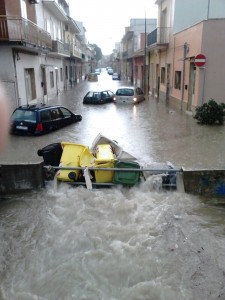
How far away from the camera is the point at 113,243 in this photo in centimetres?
562

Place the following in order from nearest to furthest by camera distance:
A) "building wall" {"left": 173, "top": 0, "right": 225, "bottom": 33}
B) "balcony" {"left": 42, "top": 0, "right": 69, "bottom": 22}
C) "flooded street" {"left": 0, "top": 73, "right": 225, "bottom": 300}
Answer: "flooded street" {"left": 0, "top": 73, "right": 225, "bottom": 300}, "building wall" {"left": 173, "top": 0, "right": 225, "bottom": 33}, "balcony" {"left": 42, "top": 0, "right": 69, "bottom": 22}

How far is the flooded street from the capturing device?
463cm

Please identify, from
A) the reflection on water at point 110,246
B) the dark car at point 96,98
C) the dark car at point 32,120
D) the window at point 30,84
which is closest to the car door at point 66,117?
the dark car at point 32,120

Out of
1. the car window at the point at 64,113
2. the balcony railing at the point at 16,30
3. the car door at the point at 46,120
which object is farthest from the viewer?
the car window at the point at 64,113

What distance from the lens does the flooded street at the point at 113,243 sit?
182 inches

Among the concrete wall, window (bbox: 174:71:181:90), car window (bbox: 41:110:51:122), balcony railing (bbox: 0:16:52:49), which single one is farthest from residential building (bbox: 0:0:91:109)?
window (bbox: 174:71:181:90)

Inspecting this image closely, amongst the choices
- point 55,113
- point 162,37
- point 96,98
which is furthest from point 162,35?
point 55,113

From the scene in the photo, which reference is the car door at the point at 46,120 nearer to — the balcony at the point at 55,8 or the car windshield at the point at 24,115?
the car windshield at the point at 24,115

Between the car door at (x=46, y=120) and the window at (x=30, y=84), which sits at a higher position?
the window at (x=30, y=84)

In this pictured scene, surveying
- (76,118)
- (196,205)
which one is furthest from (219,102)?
(196,205)

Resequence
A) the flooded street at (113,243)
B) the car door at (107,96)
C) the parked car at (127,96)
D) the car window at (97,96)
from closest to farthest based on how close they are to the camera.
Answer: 1. the flooded street at (113,243)
2. the parked car at (127,96)
3. the car window at (97,96)
4. the car door at (107,96)

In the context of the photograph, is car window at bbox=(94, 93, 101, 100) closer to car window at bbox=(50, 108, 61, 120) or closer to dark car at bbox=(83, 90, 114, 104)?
dark car at bbox=(83, 90, 114, 104)

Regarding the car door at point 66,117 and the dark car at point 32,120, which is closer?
the dark car at point 32,120

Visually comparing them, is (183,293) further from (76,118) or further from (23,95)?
(23,95)
